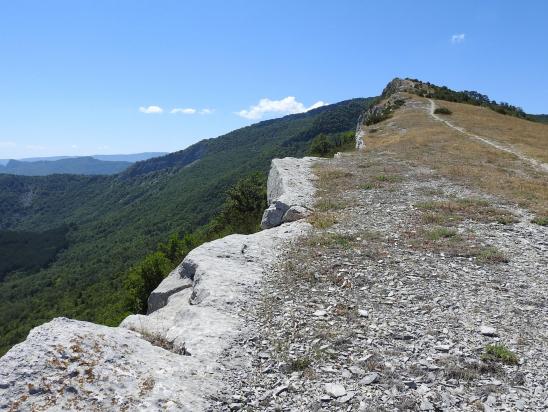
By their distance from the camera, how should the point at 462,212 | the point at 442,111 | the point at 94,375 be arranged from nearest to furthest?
the point at 94,375 → the point at 462,212 → the point at 442,111

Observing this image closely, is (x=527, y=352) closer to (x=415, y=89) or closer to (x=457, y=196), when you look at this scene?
(x=457, y=196)

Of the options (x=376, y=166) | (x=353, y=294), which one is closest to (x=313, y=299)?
(x=353, y=294)

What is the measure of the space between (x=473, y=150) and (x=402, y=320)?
29.3 metres

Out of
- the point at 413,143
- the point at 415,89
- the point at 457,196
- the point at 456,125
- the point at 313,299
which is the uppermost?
the point at 415,89

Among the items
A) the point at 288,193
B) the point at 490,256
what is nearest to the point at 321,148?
the point at 288,193

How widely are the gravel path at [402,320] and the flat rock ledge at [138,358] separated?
19.9 inches

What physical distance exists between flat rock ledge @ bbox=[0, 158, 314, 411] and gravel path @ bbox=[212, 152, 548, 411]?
19.9 inches

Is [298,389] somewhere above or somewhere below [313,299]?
below

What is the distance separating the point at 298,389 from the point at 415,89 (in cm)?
8674

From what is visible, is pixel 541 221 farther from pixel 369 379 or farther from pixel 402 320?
pixel 369 379

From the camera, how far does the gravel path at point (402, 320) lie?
7.63 metres

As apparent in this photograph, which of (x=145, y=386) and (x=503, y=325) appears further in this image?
(x=503, y=325)

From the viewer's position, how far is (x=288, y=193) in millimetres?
21375

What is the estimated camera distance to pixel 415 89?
85188mm
